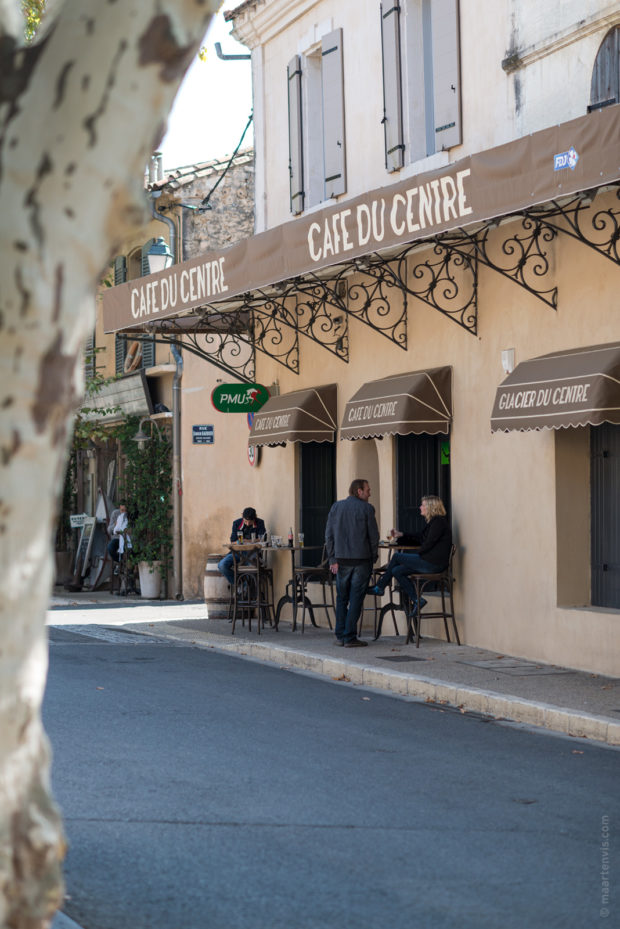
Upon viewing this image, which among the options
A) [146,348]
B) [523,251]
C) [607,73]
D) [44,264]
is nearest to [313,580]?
[523,251]

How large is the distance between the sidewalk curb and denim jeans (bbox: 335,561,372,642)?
2.29 ft

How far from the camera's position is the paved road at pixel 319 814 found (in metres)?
5.35

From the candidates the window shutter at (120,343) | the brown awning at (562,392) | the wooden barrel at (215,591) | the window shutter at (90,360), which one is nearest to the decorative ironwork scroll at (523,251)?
the brown awning at (562,392)

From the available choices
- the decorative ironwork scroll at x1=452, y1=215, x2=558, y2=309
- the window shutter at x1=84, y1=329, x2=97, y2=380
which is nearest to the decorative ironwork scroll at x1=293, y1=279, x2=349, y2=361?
the decorative ironwork scroll at x1=452, y1=215, x2=558, y2=309

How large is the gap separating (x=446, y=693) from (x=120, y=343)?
59.8 ft

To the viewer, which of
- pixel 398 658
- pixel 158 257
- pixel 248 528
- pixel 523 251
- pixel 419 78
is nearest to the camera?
pixel 523 251

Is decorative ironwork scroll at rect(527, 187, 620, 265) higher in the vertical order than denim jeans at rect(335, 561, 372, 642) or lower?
higher

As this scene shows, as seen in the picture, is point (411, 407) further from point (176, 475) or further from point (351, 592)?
point (176, 475)

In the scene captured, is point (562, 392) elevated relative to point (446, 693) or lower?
elevated

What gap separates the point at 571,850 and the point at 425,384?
911cm

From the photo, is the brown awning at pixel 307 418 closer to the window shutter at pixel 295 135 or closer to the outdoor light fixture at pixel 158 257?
the window shutter at pixel 295 135

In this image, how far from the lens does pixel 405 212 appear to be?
12.6 m

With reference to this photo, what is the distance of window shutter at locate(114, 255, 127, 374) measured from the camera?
28000 mm

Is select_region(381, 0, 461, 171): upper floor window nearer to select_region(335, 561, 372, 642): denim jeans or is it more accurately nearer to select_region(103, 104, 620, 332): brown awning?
select_region(103, 104, 620, 332): brown awning
